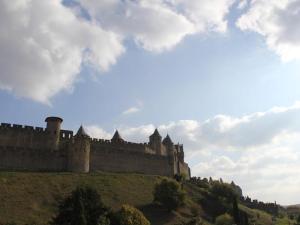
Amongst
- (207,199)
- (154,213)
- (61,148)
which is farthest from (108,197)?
(207,199)

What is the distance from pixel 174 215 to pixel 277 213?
36554 mm

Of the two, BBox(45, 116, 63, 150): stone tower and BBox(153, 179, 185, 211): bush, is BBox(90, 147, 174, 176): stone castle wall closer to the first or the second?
BBox(45, 116, 63, 150): stone tower

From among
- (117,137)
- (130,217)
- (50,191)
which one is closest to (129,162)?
(117,137)

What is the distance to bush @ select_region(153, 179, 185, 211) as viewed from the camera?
65.5m

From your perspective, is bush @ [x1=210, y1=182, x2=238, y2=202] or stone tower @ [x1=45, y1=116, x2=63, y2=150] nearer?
stone tower @ [x1=45, y1=116, x2=63, y2=150]

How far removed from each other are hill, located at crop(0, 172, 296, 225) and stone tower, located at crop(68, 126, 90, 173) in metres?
1.98

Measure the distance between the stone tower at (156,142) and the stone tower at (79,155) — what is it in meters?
19.4

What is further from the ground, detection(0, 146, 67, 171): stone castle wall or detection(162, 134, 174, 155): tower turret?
detection(162, 134, 174, 155): tower turret

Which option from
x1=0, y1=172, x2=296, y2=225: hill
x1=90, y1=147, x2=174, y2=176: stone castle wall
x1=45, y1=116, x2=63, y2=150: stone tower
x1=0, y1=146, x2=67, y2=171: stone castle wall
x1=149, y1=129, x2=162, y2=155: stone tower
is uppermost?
x1=149, y1=129, x2=162, y2=155: stone tower

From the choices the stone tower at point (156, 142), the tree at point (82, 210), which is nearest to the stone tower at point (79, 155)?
the stone tower at point (156, 142)

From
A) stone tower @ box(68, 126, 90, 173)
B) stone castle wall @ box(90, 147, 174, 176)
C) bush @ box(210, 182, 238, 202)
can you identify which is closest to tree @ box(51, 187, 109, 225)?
stone tower @ box(68, 126, 90, 173)

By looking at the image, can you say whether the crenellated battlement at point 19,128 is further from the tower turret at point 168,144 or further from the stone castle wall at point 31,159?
the tower turret at point 168,144

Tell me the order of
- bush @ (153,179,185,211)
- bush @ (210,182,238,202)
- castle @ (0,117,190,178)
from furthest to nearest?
bush @ (210,182,238,202) → castle @ (0,117,190,178) → bush @ (153,179,185,211)

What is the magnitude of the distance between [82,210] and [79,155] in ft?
94.0
